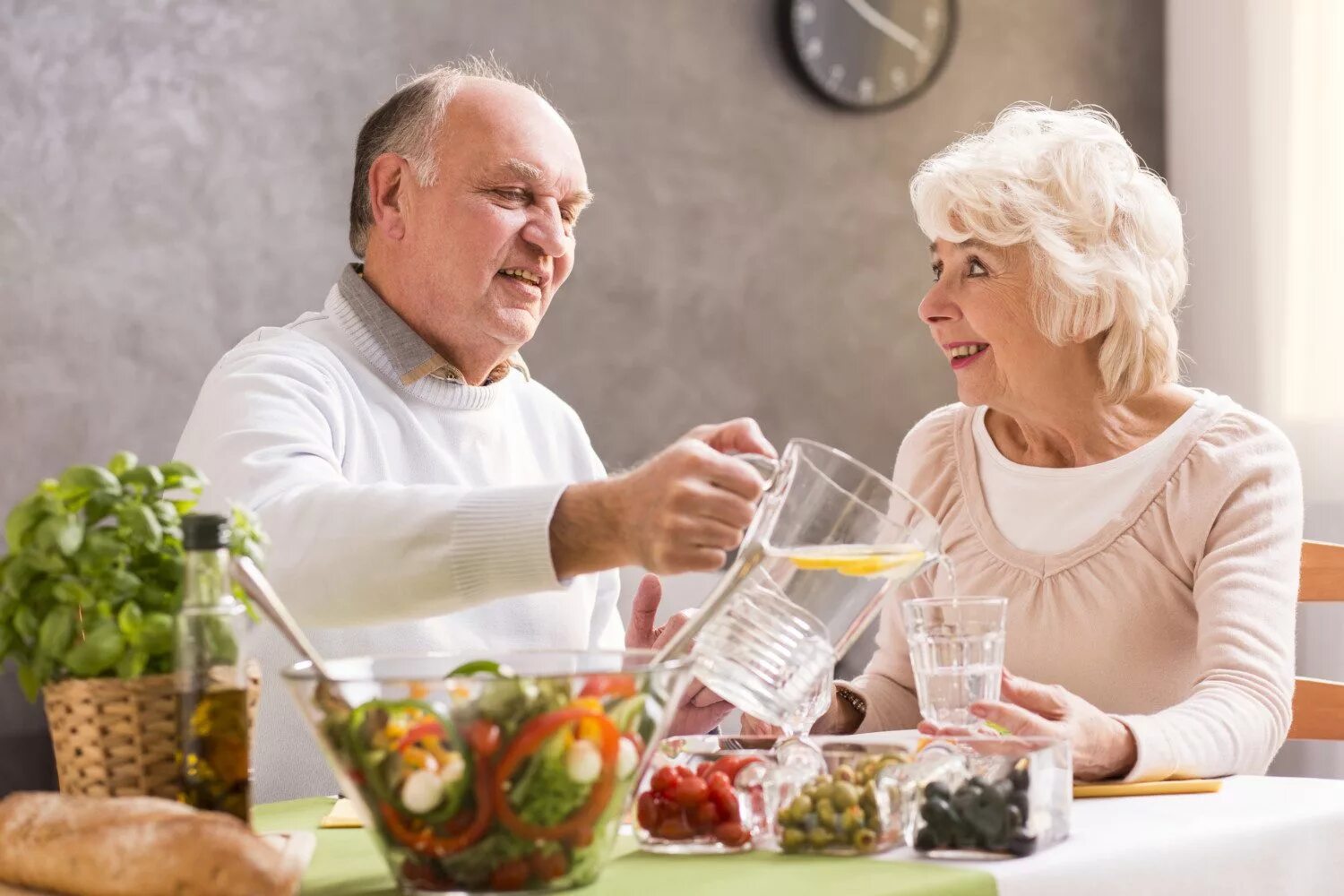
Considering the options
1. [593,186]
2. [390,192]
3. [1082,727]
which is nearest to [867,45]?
[593,186]

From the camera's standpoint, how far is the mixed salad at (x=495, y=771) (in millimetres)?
788

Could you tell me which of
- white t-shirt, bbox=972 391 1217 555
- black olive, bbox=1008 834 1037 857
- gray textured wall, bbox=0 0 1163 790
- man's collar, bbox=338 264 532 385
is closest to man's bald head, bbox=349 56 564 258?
man's collar, bbox=338 264 532 385

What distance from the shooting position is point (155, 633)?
34.6 inches

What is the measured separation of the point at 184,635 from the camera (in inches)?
33.6

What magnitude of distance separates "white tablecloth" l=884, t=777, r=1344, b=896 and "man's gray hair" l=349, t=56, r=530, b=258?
128 centimetres

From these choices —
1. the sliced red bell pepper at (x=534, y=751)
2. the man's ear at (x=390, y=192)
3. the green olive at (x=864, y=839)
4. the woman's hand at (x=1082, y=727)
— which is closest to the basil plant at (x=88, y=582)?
the sliced red bell pepper at (x=534, y=751)

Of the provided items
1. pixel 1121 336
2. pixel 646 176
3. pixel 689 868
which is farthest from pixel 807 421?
pixel 689 868

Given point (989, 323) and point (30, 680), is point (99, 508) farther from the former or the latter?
point (989, 323)

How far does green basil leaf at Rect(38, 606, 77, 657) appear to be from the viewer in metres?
0.87

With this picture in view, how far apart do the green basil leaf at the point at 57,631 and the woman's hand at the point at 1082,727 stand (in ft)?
2.53

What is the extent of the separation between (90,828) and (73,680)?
97 millimetres

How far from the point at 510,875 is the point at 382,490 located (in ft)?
1.68

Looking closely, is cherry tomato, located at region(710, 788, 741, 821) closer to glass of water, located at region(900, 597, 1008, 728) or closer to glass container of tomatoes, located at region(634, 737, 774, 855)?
glass container of tomatoes, located at region(634, 737, 774, 855)

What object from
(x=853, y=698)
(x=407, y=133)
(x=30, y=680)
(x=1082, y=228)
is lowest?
(x=853, y=698)
